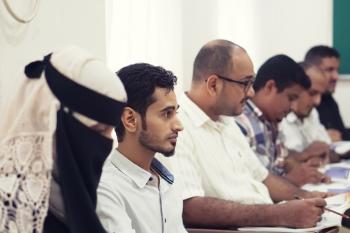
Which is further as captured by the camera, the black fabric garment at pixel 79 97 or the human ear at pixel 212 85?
the human ear at pixel 212 85

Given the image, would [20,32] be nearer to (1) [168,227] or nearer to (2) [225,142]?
(1) [168,227]

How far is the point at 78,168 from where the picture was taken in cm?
124

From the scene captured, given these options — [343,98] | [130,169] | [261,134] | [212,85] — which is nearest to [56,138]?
[130,169]

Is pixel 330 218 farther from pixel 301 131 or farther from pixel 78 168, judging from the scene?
pixel 301 131

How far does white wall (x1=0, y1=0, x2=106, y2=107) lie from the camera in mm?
1917

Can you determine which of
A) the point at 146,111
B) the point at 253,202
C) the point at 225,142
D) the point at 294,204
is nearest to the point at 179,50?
the point at 225,142

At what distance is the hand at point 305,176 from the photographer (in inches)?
121

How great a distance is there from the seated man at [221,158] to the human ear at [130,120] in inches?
17.7

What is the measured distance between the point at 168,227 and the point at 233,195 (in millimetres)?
624

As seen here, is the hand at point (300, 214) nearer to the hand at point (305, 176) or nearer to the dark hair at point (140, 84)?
the dark hair at point (140, 84)

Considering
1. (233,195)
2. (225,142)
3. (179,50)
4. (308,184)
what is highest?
(179,50)

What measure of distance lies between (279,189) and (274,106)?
19.3 inches

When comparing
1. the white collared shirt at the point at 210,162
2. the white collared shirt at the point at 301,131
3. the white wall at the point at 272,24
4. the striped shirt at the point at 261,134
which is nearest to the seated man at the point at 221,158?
the white collared shirt at the point at 210,162

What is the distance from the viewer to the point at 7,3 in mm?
1907
